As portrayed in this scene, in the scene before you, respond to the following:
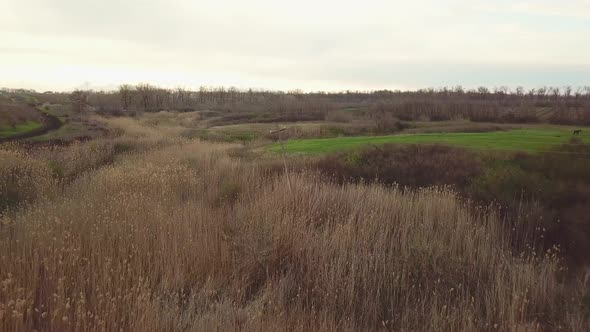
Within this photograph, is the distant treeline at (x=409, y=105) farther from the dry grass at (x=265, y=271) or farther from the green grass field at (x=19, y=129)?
the dry grass at (x=265, y=271)

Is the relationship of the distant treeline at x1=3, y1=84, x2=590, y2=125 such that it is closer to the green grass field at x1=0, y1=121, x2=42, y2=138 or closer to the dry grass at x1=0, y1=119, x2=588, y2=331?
the green grass field at x1=0, y1=121, x2=42, y2=138

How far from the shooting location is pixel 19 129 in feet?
121

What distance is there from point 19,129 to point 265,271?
1516 inches

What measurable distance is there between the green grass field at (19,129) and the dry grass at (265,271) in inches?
1151

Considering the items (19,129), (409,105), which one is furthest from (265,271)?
(409,105)

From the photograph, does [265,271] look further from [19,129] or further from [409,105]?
[409,105]

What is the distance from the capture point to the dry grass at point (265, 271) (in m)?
4.23

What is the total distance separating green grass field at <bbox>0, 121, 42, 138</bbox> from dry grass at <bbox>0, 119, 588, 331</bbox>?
2923cm

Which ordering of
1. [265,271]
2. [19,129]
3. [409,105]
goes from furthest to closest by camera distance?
1. [409,105]
2. [19,129]
3. [265,271]

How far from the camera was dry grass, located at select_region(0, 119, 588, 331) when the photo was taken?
13.9 ft

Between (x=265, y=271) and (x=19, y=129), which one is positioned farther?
(x=19, y=129)

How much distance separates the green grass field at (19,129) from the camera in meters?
33.1

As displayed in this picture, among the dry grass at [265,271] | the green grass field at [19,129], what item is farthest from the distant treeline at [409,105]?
the dry grass at [265,271]

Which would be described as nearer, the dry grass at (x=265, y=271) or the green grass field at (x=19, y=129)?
the dry grass at (x=265, y=271)
